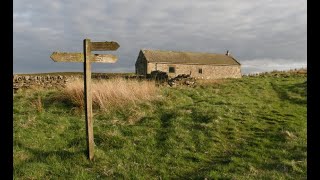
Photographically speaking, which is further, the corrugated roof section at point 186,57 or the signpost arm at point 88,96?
the corrugated roof section at point 186,57

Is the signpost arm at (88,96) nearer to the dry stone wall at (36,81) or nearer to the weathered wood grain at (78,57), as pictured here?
the weathered wood grain at (78,57)

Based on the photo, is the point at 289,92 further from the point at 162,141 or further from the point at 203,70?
the point at 203,70

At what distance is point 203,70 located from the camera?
47.7 meters

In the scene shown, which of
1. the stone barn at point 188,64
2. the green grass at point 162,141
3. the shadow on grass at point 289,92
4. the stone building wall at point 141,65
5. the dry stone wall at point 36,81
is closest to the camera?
the green grass at point 162,141

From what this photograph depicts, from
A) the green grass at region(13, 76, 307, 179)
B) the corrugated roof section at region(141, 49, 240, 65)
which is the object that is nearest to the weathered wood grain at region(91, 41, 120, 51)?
the green grass at region(13, 76, 307, 179)

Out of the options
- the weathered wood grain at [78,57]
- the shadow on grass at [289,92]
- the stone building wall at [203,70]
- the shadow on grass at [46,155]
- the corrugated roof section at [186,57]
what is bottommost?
the shadow on grass at [46,155]

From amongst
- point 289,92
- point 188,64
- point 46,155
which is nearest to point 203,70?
point 188,64

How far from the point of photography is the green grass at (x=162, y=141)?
8445mm

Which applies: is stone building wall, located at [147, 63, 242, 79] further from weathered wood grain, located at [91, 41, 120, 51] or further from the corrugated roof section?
weathered wood grain, located at [91, 41, 120, 51]

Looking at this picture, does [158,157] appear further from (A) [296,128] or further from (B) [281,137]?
(A) [296,128]

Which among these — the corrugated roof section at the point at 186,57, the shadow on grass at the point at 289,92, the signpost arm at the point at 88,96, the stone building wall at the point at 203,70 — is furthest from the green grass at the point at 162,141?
the corrugated roof section at the point at 186,57

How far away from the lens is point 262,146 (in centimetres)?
1055

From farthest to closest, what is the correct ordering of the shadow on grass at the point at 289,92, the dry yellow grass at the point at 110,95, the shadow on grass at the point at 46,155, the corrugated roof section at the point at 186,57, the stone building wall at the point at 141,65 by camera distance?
1. the corrugated roof section at the point at 186,57
2. the stone building wall at the point at 141,65
3. the shadow on grass at the point at 289,92
4. the dry yellow grass at the point at 110,95
5. the shadow on grass at the point at 46,155

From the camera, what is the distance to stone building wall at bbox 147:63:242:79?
146 feet
